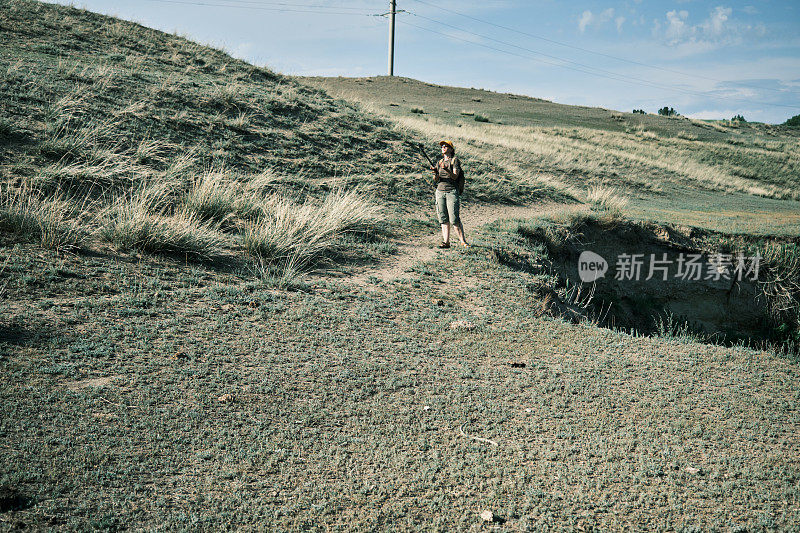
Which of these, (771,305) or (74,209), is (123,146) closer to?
(74,209)

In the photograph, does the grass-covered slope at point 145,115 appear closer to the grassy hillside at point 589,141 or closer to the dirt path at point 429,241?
the dirt path at point 429,241

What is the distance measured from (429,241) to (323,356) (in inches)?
219

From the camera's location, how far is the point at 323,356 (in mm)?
5504

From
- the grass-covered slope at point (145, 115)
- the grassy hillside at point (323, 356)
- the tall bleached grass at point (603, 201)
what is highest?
the grass-covered slope at point (145, 115)

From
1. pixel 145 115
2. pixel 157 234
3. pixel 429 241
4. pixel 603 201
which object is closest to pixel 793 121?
pixel 603 201

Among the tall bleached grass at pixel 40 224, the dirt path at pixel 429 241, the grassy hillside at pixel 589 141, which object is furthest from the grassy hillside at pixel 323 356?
the grassy hillside at pixel 589 141

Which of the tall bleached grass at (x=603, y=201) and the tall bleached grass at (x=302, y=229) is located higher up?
the tall bleached grass at (x=603, y=201)

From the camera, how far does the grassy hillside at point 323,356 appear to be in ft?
11.7

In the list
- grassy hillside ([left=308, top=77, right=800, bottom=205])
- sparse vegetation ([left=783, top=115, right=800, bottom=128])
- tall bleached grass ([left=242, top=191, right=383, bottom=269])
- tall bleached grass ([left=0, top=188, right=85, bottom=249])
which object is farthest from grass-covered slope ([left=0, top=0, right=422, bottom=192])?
sparse vegetation ([left=783, top=115, right=800, bottom=128])

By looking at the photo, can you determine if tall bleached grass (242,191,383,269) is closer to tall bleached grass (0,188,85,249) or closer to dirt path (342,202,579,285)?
dirt path (342,202,579,285)

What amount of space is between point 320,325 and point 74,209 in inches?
182

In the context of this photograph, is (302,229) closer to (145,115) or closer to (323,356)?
(323,356)

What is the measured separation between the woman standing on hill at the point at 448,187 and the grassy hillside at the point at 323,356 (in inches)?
26.8

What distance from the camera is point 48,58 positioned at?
15.0m
